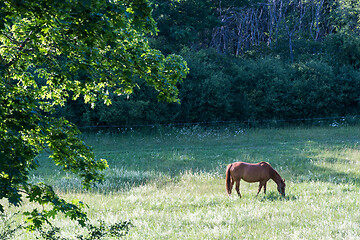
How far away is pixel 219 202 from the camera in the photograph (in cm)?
1122

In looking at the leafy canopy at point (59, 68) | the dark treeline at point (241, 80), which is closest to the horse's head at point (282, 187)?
the leafy canopy at point (59, 68)

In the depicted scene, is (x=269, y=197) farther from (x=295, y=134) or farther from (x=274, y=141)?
(x=295, y=134)

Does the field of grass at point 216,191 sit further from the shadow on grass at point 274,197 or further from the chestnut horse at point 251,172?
the chestnut horse at point 251,172

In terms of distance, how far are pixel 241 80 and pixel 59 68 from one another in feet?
102

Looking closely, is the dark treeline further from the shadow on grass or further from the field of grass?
the shadow on grass

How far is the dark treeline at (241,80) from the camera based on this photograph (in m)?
31.2

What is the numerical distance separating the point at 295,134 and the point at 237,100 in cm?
693

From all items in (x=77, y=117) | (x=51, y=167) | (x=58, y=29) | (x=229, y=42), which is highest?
(x=229, y=42)

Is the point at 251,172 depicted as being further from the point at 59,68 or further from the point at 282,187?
the point at 59,68

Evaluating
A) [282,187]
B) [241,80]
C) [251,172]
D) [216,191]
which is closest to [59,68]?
[251,172]

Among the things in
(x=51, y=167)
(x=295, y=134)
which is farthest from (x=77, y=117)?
(x=295, y=134)

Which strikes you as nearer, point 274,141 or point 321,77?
point 274,141

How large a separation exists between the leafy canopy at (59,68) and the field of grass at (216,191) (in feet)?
10.9

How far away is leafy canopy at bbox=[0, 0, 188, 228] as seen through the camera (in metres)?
4.58
